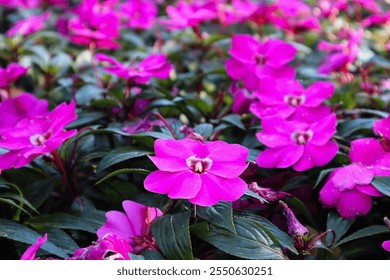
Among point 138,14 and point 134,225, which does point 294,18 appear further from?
point 134,225

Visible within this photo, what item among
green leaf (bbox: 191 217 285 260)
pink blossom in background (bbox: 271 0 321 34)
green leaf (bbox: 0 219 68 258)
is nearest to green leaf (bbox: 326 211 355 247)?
green leaf (bbox: 191 217 285 260)

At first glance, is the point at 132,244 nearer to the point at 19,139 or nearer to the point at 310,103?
the point at 19,139

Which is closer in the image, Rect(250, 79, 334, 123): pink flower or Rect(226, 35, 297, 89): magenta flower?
Rect(250, 79, 334, 123): pink flower

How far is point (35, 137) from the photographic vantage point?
3.94ft

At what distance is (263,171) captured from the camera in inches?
50.8

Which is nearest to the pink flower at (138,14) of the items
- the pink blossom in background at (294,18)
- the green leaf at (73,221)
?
the pink blossom in background at (294,18)

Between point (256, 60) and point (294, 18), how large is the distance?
0.72m

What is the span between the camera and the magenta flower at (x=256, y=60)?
60.7 inches

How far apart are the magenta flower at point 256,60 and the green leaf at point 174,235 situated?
605 millimetres

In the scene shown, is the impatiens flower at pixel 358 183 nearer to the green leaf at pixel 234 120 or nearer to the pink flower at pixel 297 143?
the pink flower at pixel 297 143

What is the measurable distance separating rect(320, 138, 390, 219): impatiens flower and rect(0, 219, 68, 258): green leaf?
0.50 meters

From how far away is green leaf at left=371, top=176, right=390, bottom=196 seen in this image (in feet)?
3.49

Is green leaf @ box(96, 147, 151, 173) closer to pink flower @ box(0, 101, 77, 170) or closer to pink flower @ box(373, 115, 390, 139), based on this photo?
pink flower @ box(0, 101, 77, 170)
